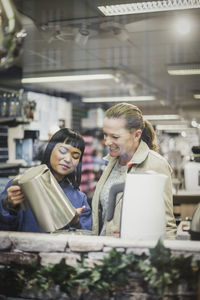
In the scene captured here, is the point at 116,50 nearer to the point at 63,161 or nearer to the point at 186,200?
the point at 186,200

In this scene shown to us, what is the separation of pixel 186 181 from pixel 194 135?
0.50 metres

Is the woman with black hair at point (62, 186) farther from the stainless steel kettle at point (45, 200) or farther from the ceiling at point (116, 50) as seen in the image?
the ceiling at point (116, 50)

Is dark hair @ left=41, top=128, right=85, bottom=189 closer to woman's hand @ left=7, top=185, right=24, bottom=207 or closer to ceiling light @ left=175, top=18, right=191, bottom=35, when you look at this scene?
woman's hand @ left=7, top=185, right=24, bottom=207

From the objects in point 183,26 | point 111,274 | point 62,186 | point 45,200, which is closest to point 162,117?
point 62,186

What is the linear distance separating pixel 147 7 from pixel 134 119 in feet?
4.17

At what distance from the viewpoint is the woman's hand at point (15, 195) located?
197 cm

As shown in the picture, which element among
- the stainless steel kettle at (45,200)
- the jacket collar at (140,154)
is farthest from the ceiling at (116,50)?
the stainless steel kettle at (45,200)

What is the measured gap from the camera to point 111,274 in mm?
1655

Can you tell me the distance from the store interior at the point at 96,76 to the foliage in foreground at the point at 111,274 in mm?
657

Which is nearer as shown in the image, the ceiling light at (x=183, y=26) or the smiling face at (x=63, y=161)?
the smiling face at (x=63, y=161)

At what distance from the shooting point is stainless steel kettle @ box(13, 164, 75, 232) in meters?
1.88

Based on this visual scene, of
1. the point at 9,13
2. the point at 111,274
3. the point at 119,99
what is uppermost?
the point at 9,13

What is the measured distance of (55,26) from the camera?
379cm

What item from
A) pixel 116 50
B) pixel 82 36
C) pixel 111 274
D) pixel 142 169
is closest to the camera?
pixel 111 274
